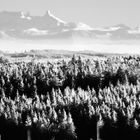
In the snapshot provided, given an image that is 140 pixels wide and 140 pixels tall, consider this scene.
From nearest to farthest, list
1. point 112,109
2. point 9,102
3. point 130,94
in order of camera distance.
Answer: point 112,109, point 130,94, point 9,102

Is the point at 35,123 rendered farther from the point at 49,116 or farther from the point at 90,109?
the point at 90,109

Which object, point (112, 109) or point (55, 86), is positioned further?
point (55, 86)

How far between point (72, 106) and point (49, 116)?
14.6 meters

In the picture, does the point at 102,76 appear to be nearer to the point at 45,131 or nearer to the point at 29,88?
the point at 29,88

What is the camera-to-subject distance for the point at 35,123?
119 m

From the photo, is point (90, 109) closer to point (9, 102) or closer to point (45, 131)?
point (45, 131)

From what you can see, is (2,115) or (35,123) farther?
(2,115)

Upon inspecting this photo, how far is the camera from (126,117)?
365ft

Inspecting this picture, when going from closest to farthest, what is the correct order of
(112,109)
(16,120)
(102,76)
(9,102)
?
(112,109) < (16,120) < (9,102) < (102,76)

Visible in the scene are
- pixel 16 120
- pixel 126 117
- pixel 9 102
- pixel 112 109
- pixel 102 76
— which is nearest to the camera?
pixel 126 117

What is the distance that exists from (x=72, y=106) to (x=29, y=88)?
63.3 metres

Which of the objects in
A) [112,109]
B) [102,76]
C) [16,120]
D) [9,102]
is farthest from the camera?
[102,76]

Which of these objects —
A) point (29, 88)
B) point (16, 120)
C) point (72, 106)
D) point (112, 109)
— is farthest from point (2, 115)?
point (29, 88)

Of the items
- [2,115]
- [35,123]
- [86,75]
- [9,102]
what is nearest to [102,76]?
[86,75]
